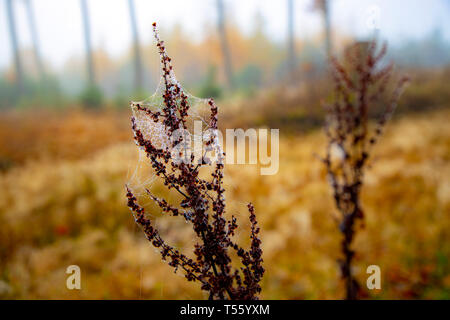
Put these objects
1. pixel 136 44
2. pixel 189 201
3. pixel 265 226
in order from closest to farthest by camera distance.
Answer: pixel 189 201
pixel 265 226
pixel 136 44

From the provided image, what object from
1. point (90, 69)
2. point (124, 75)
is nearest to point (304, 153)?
point (90, 69)

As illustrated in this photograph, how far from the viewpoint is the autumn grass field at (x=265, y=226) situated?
12.2ft

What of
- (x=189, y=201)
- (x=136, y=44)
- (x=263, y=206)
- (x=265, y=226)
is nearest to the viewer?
(x=189, y=201)

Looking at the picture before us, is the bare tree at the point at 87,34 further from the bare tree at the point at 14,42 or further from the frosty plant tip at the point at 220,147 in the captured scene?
the frosty plant tip at the point at 220,147

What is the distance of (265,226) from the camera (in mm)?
5219

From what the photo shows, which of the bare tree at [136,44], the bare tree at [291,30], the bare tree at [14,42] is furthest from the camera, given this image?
the bare tree at [14,42]

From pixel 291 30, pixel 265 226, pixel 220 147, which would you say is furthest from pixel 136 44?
pixel 220 147

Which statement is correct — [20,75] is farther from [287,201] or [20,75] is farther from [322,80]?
[287,201]

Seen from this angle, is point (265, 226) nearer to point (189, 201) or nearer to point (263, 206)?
point (263, 206)

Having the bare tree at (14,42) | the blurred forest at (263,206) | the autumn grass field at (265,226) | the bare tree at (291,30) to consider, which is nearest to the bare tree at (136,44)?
the blurred forest at (263,206)

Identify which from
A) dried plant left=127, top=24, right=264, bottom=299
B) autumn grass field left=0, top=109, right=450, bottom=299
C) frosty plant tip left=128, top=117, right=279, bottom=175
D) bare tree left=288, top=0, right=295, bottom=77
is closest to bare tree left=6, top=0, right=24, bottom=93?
autumn grass field left=0, top=109, right=450, bottom=299

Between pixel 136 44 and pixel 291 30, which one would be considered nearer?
pixel 136 44

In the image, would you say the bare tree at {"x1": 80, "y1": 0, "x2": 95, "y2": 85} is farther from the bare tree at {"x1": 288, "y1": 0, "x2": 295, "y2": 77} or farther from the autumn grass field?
the bare tree at {"x1": 288, "y1": 0, "x2": 295, "y2": 77}

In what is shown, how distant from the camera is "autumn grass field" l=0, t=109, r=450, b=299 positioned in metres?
3.73
